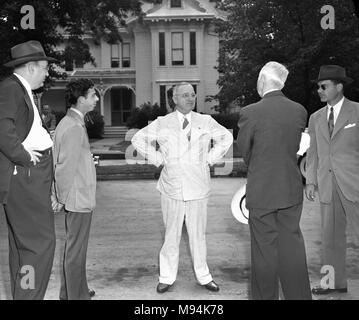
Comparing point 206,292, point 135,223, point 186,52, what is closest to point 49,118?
point 135,223

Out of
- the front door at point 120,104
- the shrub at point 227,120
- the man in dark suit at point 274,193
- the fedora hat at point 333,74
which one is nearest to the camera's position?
the man in dark suit at point 274,193

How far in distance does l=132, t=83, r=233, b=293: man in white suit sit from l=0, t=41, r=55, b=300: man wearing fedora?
132 cm

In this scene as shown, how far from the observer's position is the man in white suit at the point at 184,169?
485 cm

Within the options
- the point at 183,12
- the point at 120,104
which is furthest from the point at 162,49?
the point at 120,104

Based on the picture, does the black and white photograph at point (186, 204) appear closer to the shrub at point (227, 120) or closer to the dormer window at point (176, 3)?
the shrub at point (227, 120)

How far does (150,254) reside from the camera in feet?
20.9

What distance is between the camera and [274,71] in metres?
4.08

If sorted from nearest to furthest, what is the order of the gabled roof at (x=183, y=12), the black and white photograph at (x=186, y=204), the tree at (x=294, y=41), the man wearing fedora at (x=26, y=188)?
the man wearing fedora at (x=26, y=188) < the black and white photograph at (x=186, y=204) < the tree at (x=294, y=41) < the gabled roof at (x=183, y=12)

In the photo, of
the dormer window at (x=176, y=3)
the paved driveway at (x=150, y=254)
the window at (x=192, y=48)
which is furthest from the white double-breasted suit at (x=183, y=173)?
the dormer window at (x=176, y=3)

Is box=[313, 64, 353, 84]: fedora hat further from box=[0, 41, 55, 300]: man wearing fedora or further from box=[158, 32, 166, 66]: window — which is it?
box=[158, 32, 166, 66]: window

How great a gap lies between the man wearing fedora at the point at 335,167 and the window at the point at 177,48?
3040 centimetres

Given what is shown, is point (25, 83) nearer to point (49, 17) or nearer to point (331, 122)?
point (331, 122)

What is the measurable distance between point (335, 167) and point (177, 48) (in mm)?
31001

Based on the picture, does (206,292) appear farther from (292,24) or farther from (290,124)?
(292,24)
